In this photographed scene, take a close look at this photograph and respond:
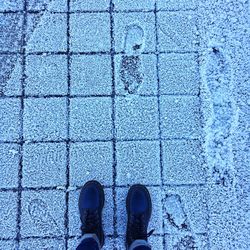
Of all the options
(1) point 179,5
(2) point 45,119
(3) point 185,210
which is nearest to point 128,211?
(3) point 185,210

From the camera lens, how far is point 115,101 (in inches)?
94.6

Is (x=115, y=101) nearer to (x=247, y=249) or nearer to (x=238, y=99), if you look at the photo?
(x=238, y=99)

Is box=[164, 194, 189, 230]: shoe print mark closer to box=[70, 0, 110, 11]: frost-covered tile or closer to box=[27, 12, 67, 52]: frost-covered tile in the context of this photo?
box=[27, 12, 67, 52]: frost-covered tile

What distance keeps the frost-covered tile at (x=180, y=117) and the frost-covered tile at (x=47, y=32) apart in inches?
28.5

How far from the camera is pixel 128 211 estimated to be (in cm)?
229

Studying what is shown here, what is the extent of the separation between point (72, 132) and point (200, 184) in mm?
818

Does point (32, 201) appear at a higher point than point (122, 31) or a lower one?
lower

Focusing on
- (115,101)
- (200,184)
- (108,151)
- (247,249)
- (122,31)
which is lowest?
(247,249)

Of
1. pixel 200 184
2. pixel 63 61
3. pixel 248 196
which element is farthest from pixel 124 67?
pixel 248 196

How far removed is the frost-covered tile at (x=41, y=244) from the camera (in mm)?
2307

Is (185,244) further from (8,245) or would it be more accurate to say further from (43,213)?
(8,245)

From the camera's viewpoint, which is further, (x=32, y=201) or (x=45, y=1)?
(x=45, y=1)

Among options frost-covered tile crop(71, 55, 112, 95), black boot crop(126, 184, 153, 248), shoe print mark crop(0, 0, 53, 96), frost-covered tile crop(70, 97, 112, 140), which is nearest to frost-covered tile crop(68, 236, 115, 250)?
black boot crop(126, 184, 153, 248)

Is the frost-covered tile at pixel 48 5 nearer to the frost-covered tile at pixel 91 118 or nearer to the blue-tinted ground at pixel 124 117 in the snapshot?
the blue-tinted ground at pixel 124 117
